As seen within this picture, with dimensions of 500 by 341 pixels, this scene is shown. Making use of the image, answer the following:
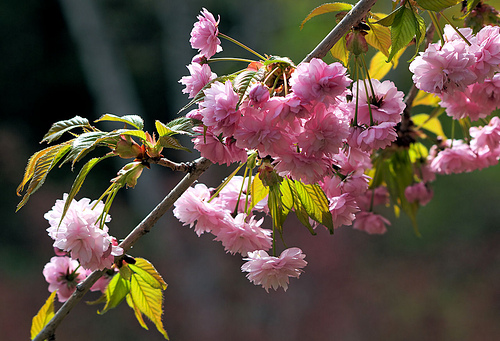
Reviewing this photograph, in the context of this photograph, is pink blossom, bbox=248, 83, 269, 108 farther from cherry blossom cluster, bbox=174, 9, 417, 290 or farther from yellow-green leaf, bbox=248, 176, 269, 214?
yellow-green leaf, bbox=248, 176, 269, 214

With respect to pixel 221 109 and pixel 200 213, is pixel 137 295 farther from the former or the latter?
pixel 221 109

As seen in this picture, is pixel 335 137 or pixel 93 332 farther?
pixel 93 332

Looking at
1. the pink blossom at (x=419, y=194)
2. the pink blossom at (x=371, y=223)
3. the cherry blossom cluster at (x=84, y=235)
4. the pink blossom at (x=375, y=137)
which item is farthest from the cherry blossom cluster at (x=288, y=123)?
the pink blossom at (x=419, y=194)

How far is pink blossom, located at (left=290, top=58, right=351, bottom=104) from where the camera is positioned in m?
0.41

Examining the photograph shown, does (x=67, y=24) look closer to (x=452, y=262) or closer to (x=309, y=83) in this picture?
(x=452, y=262)

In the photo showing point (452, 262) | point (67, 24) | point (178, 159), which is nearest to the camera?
point (452, 262)

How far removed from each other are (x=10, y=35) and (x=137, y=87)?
4.48ft

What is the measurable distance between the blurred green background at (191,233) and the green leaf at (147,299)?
338 centimetres

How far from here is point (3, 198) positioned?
4898 mm

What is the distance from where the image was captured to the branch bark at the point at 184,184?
500 millimetres

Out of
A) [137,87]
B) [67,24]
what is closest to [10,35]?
[67,24]

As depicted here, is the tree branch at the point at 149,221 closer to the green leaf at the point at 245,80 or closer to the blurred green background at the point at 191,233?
the green leaf at the point at 245,80

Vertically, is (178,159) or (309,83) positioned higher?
(178,159)

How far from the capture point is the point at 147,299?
66 centimetres
